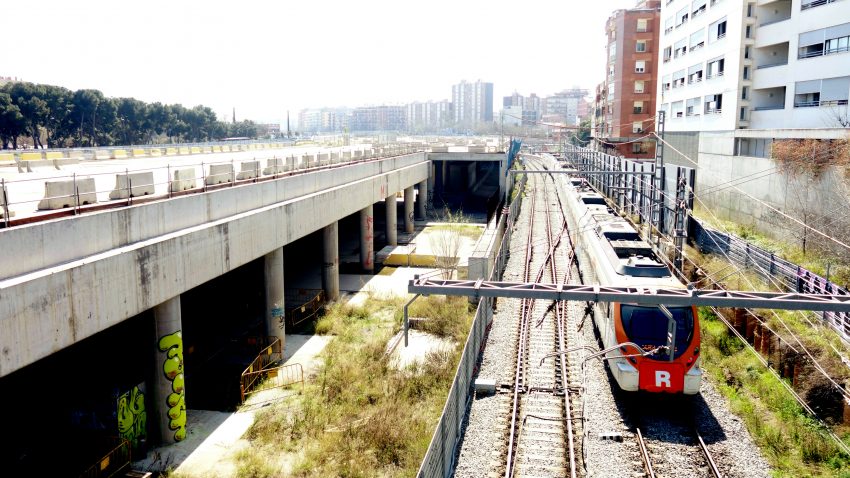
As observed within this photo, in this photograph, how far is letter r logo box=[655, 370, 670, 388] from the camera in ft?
50.3

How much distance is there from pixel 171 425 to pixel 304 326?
9.32m

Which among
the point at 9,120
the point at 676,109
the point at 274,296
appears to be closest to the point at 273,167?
the point at 274,296

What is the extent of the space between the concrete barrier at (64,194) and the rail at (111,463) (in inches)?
201

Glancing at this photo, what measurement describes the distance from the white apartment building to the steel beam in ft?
70.3

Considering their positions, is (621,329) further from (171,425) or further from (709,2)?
(709,2)

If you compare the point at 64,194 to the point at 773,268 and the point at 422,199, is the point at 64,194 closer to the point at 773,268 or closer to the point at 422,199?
the point at 773,268

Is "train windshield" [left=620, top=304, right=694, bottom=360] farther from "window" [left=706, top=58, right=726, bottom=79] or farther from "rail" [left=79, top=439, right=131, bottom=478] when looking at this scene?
"window" [left=706, top=58, right=726, bottom=79]

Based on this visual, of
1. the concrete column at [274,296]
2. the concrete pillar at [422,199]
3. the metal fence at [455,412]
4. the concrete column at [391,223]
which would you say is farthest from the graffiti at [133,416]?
the concrete pillar at [422,199]

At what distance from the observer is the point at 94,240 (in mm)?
12742

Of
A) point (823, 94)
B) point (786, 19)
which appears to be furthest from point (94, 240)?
point (786, 19)

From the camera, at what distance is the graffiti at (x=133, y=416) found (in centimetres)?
1408

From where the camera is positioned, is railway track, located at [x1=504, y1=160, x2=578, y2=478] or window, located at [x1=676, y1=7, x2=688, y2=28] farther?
window, located at [x1=676, y1=7, x2=688, y2=28]

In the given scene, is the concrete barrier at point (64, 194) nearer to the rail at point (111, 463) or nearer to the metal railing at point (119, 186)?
the metal railing at point (119, 186)

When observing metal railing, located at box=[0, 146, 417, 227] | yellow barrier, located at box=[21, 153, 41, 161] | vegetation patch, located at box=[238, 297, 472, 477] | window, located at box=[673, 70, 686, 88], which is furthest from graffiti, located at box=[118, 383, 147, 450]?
window, located at box=[673, 70, 686, 88]
